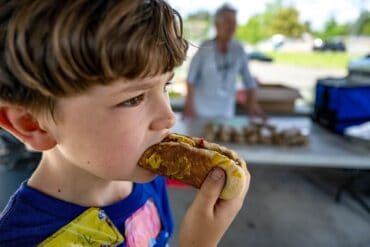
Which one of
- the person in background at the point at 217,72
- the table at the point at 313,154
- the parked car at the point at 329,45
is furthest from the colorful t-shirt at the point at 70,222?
the parked car at the point at 329,45

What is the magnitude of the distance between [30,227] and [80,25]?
344mm

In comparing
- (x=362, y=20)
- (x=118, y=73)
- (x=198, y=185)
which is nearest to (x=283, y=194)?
(x=362, y=20)

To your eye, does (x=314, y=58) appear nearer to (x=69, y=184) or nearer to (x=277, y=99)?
(x=277, y=99)

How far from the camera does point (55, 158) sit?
674mm

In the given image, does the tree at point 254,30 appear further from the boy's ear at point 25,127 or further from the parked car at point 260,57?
the boy's ear at point 25,127

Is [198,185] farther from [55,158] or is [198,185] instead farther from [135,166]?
[55,158]

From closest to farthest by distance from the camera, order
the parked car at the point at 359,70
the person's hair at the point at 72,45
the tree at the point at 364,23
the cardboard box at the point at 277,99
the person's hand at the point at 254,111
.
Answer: the person's hair at the point at 72,45 < the person's hand at the point at 254,111 < the parked car at the point at 359,70 < the cardboard box at the point at 277,99 < the tree at the point at 364,23

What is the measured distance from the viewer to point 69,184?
0.68 m

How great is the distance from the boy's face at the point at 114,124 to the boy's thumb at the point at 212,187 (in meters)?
0.12

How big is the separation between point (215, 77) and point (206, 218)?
2.28 meters

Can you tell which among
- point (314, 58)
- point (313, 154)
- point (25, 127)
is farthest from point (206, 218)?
point (314, 58)

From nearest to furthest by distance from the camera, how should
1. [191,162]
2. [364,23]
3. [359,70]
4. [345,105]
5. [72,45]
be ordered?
[72,45] → [191,162] → [345,105] → [359,70] → [364,23]

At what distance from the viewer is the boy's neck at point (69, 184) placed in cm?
67

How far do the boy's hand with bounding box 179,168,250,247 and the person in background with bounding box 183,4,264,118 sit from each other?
216 centimetres
